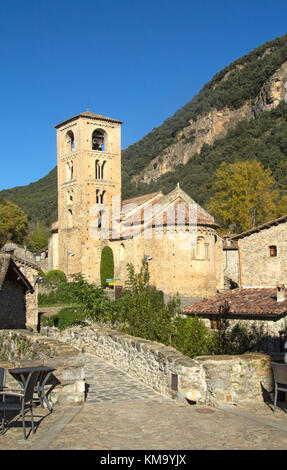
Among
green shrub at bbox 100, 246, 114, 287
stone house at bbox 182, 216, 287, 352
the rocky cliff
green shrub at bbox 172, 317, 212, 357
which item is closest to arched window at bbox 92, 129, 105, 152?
green shrub at bbox 100, 246, 114, 287

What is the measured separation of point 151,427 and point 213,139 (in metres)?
112

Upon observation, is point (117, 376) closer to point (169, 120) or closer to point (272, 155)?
point (272, 155)

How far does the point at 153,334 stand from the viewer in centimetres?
1477

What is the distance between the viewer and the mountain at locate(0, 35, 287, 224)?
80.4 metres

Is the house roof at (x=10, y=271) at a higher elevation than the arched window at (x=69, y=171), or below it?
below

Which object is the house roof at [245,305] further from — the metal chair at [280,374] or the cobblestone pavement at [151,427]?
the metal chair at [280,374]

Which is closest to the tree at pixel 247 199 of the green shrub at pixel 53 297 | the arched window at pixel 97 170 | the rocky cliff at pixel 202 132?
the arched window at pixel 97 170

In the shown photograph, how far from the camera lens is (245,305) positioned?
20.1 meters

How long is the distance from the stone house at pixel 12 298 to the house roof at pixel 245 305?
6.61 meters

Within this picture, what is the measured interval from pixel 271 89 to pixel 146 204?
68913mm

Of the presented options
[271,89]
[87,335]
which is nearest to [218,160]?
[271,89]

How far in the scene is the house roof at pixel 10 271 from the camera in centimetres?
1416

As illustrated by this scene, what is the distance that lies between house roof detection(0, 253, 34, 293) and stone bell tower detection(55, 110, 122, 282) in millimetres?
26187

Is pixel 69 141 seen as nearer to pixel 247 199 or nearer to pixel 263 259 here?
pixel 247 199
